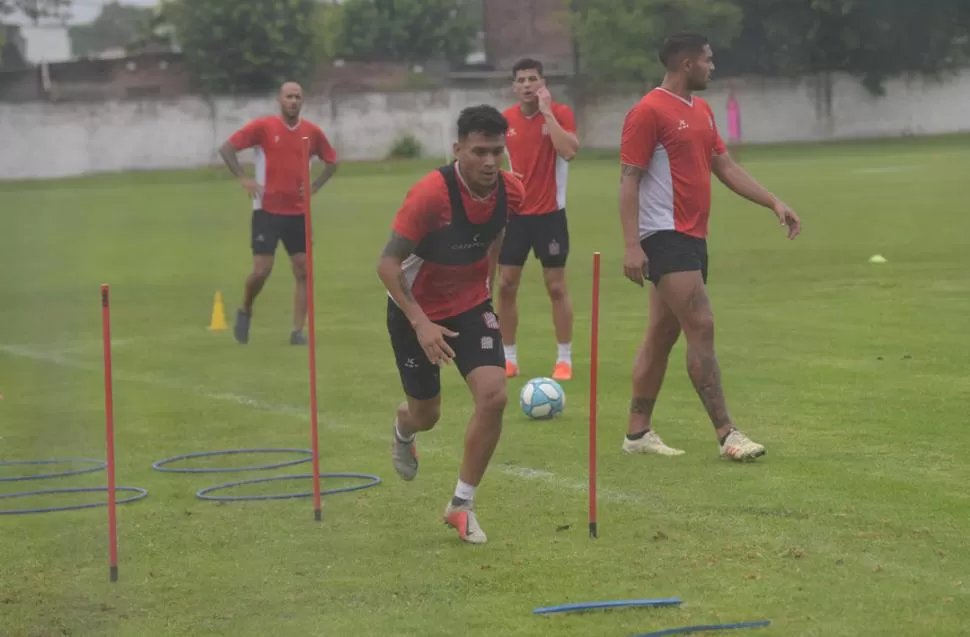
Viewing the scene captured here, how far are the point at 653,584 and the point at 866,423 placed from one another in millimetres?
3780

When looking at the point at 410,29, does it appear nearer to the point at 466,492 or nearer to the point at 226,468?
the point at 226,468

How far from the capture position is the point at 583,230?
2659 centimetres

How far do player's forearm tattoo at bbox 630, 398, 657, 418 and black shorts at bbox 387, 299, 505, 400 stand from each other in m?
1.72

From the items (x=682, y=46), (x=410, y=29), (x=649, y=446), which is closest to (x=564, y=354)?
(x=649, y=446)

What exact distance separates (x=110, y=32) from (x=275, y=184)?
42443 mm

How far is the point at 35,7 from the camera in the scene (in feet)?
117

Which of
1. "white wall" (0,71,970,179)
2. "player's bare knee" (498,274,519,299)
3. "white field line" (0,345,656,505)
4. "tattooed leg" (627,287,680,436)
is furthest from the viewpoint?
"white wall" (0,71,970,179)

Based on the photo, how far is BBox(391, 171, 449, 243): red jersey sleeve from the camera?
6992mm

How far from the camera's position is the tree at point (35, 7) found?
33.8m

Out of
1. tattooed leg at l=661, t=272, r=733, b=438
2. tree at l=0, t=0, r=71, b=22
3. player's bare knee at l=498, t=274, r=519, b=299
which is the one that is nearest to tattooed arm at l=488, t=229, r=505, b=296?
tattooed leg at l=661, t=272, r=733, b=438

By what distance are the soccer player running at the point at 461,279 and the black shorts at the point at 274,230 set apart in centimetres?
769

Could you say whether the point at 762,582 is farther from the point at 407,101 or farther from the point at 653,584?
the point at 407,101

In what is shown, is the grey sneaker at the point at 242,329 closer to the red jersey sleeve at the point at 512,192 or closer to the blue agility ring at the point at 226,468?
the blue agility ring at the point at 226,468

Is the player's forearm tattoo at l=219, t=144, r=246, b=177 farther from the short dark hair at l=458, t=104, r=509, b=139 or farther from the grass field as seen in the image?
the short dark hair at l=458, t=104, r=509, b=139
